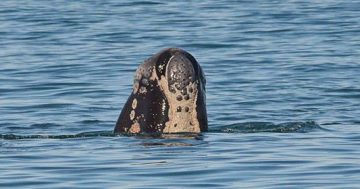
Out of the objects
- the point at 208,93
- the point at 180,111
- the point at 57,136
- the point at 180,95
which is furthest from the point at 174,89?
the point at 208,93

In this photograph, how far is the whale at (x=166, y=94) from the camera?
15.0m

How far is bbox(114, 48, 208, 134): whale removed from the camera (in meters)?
15.0

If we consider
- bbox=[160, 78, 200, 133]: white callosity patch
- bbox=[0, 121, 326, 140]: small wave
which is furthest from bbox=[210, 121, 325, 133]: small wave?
bbox=[160, 78, 200, 133]: white callosity patch

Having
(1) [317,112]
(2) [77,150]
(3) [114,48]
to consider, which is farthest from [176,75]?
(3) [114,48]

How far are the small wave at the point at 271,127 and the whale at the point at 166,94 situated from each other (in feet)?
5.32

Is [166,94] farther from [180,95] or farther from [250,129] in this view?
[250,129]

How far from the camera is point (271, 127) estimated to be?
17.6 m

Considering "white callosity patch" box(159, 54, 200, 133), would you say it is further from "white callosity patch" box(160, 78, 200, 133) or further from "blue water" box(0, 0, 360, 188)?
"blue water" box(0, 0, 360, 188)

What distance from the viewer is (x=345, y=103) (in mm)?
20516

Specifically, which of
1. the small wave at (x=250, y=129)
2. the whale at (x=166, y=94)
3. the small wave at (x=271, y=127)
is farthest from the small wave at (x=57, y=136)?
the whale at (x=166, y=94)

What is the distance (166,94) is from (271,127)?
286 cm

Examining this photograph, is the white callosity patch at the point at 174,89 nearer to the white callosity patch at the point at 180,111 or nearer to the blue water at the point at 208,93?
the white callosity patch at the point at 180,111

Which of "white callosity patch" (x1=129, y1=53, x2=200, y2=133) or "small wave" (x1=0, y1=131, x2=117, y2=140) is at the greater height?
"white callosity patch" (x1=129, y1=53, x2=200, y2=133)

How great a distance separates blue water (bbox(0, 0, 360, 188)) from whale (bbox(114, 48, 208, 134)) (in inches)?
8.2
